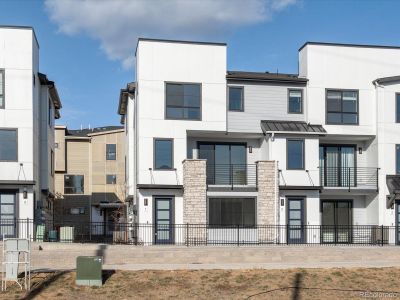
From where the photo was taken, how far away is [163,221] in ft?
100

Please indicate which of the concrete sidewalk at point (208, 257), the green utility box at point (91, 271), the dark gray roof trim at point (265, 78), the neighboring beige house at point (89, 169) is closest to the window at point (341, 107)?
the dark gray roof trim at point (265, 78)

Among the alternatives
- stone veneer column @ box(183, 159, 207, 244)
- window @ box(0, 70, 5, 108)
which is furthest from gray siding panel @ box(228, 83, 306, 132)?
window @ box(0, 70, 5, 108)

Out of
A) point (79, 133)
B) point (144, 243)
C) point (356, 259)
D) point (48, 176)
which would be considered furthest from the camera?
point (79, 133)

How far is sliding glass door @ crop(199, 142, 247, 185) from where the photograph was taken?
3197 centimetres

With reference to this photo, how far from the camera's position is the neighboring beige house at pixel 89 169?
56.8 m

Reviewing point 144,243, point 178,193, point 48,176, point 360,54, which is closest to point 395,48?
point 360,54

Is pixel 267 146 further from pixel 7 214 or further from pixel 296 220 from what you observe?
pixel 7 214

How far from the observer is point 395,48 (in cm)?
3338

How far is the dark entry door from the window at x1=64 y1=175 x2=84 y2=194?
30.3 meters

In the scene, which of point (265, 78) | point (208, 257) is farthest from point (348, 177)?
point (208, 257)

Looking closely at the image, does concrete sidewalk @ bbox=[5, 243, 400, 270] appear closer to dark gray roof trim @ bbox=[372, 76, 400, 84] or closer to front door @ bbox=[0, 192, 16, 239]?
front door @ bbox=[0, 192, 16, 239]

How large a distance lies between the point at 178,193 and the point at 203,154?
2828mm

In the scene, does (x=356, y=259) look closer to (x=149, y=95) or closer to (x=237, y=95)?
(x=237, y=95)

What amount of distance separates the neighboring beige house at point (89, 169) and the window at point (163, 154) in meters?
26.1
